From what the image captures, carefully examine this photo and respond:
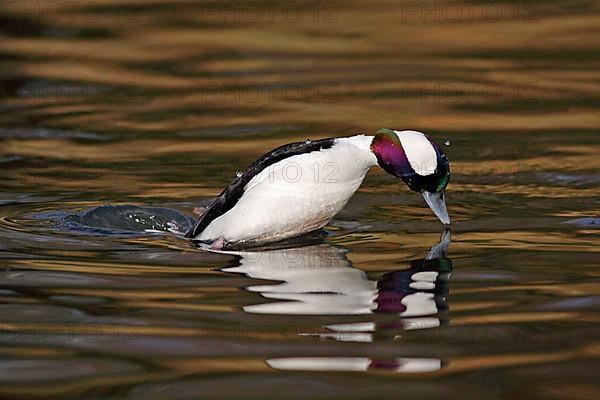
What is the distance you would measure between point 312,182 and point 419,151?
58cm

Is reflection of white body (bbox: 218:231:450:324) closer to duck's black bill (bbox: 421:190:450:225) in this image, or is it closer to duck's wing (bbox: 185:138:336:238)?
duck's black bill (bbox: 421:190:450:225)

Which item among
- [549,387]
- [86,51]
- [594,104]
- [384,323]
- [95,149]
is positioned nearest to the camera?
[549,387]

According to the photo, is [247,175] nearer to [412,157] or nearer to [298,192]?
[298,192]

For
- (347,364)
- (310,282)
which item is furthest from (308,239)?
(347,364)

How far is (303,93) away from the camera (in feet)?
39.9

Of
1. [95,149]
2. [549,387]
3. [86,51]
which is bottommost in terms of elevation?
[549,387]

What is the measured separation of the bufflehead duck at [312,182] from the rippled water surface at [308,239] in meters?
0.18

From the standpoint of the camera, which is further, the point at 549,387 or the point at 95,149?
the point at 95,149

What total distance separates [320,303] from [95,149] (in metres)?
4.56

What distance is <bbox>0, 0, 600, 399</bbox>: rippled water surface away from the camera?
533cm

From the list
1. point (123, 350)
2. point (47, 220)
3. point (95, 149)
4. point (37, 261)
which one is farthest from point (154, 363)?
point (95, 149)

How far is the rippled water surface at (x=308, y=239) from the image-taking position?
5.33 meters

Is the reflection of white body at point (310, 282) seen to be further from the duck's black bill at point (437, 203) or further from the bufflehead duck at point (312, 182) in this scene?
the duck's black bill at point (437, 203)

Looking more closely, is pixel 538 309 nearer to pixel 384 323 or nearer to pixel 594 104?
pixel 384 323
